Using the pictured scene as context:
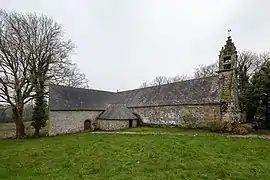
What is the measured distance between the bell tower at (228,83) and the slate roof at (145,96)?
30.4 inches

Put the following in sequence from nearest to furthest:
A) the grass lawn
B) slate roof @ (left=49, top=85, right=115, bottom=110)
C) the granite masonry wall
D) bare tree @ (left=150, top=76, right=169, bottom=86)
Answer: the grass lawn → the granite masonry wall → slate roof @ (left=49, top=85, right=115, bottom=110) → bare tree @ (left=150, top=76, right=169, bottom=86)

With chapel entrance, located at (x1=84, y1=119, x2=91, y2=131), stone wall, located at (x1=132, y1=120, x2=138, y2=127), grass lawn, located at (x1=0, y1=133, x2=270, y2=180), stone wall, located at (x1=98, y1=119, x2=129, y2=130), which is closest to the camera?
grass lawn, located at (x1=0, y1=133, x2=270, y2=180)

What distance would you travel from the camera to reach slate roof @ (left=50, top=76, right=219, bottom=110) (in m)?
23.2

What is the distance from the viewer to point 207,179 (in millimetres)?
6777

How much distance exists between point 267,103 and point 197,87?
10.5 meters

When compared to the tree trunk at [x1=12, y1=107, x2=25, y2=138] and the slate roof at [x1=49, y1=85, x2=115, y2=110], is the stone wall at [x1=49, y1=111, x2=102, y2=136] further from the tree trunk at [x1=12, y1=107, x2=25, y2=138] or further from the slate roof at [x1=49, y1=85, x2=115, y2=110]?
the tree trunk at [x1=12, y1=107, x2=25, y2=138]

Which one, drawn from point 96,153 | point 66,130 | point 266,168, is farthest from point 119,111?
point 266,168

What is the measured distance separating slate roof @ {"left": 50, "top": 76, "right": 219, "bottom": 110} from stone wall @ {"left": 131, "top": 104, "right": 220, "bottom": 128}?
0.58 meters

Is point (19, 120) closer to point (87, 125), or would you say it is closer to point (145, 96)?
point (87, 125)

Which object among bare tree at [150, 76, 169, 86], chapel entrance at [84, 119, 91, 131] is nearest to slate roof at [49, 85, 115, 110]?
chapel entrance at [84, 119, 91, 131]

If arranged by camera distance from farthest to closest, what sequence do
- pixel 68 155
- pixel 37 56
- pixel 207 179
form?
1. pixel 37 56
2. pixel 68 155
3. pixel 207 179

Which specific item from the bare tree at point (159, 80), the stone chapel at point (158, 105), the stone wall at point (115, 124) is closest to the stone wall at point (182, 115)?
the stone chapel at point (158, 105)

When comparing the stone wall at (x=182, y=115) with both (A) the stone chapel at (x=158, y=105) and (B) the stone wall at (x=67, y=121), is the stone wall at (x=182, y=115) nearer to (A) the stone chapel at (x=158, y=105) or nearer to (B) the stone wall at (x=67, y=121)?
(A) the stone chapel at (x=158, y=105)

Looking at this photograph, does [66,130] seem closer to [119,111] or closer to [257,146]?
[119,111]
